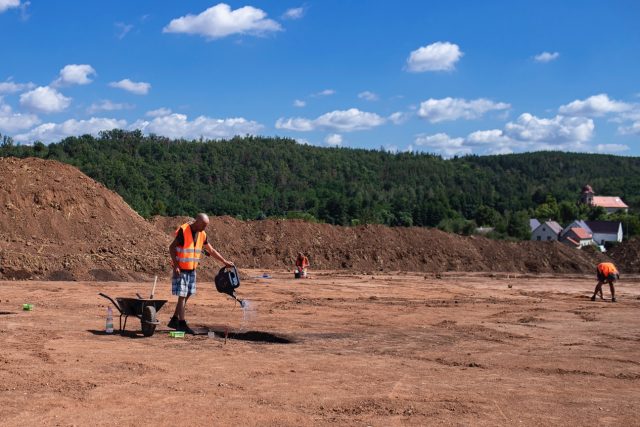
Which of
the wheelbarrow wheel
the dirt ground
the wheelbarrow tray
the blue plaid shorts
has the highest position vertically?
the blue plaid shorts

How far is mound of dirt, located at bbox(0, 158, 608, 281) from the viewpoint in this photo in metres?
22.8

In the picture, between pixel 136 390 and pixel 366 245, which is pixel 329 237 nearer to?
pixel 366 245

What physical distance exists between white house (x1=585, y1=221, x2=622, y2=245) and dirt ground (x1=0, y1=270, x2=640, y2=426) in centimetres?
8485

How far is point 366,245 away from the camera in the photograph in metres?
39.4

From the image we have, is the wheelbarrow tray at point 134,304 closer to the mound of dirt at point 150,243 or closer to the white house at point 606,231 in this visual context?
the mound of dirt at point 150,243

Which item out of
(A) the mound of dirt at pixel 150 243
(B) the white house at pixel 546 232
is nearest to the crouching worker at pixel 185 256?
(A) the mound of dirt at pixel 150 243

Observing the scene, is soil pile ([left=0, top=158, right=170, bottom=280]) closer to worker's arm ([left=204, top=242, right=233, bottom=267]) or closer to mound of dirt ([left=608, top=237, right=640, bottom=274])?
worker's arm ([left=204, top=242, right=233, bottom=267])

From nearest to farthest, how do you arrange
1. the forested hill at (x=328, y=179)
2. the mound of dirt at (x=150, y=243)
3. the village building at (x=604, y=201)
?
the mound of dirt at (x=150, y=243), the forested hill at (x=328, y=179), the village building at (x=604, y=201)

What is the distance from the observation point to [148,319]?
10531 millimetres

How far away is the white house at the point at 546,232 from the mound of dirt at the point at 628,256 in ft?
154

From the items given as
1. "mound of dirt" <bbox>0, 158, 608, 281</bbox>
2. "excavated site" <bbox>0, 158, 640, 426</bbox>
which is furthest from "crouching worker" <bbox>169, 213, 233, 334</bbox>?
"mound of dirt" <bbox>0, 158, 608, 281</bbox>

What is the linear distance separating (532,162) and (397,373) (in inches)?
7101

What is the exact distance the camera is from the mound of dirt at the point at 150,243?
22844 millimetres

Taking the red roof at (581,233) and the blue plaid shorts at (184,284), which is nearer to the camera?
the blue plaid shorts at (184,284)
